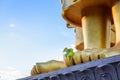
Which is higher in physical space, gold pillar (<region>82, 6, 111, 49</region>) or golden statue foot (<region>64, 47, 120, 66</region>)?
gold pillar (<region>82, 6, 111, 49</region>)

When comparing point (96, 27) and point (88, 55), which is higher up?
point (96, 27)

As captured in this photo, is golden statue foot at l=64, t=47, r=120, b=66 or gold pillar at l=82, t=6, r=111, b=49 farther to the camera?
gold pillar at l=82, t=6, r=111, b=49

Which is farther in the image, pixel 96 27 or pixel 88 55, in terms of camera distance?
pixel 96 27

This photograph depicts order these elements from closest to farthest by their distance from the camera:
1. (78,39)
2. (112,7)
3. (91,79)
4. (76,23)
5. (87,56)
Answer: (91,79)
(87,56)
(112,7)
(76,23)
(78,39)

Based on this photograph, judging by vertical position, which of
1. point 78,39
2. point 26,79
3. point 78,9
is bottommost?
point 26,79

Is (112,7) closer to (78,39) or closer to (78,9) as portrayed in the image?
(78,9)

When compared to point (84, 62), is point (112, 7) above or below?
above

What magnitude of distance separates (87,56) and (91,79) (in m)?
0.20

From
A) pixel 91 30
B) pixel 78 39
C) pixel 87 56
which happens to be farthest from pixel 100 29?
pixel 78 39

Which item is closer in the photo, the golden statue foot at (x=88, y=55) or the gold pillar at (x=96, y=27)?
the golden statue foot at (x=88, y=55)

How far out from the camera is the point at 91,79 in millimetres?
2291

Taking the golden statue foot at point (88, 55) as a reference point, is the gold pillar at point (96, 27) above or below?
above

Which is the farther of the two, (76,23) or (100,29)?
(76,23)

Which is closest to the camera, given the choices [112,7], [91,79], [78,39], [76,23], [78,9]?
[91,79]
